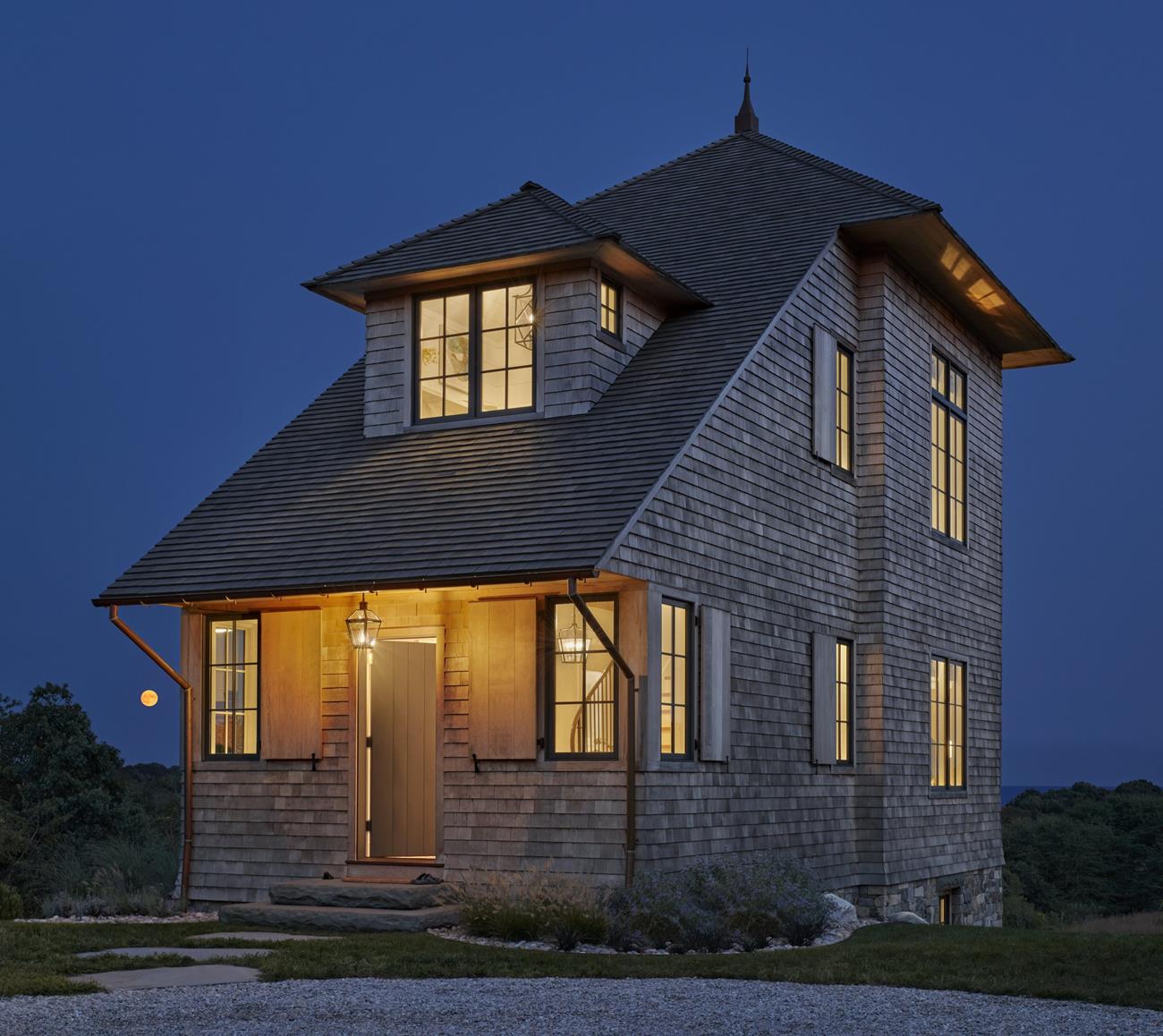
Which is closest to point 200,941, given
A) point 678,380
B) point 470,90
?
point 678,380

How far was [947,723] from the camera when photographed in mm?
19062

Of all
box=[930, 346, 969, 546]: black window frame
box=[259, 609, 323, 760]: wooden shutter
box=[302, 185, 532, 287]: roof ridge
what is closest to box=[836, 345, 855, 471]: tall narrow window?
box=[930, 346, 969, 546]: black window frame

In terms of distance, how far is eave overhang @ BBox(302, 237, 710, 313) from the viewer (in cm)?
1444

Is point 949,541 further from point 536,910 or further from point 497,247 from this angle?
point 536,910

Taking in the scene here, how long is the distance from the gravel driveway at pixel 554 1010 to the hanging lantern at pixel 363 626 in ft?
15.3

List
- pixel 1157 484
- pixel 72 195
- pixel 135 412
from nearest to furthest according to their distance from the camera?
pixel 1157 484, pixel 135 412, pixel 72 195

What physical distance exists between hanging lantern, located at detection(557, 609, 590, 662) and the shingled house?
3cm

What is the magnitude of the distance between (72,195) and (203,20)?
22.6 m

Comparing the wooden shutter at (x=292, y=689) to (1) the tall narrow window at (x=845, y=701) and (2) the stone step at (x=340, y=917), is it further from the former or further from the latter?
(1) the tall narrow window at (x=845, y=701)

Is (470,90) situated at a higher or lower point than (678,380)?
higher

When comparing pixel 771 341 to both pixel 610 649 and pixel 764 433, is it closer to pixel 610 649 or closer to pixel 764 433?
pixel 764 433

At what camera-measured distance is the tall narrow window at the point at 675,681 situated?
13.2 m

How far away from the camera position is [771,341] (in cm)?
1512

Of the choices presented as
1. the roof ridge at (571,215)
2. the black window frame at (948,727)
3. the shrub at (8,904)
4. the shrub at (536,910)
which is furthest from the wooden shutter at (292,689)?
the black window frame at (948,727)
